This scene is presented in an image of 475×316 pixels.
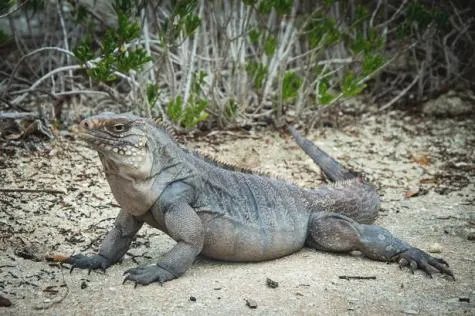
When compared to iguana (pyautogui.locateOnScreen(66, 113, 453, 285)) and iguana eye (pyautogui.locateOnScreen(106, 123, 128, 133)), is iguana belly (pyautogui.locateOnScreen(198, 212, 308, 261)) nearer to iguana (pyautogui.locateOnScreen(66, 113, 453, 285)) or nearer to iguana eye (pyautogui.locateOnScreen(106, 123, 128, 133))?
iguana (pyautogui.locateOnScreen(66, 113, 453, 285))

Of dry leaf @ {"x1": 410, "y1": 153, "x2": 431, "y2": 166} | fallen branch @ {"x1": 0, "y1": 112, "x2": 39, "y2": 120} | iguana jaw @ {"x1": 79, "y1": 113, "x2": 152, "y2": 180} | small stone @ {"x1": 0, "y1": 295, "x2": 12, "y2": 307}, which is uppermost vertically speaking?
iguana jaw @ {"x1": 79, "y1": 113, "x2": 152, "y2": 180}

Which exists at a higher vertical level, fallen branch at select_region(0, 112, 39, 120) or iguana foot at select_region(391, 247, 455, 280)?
fallen branch at select_region(0, 112, 39, 120)

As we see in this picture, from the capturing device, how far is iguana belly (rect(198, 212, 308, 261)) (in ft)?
15.4

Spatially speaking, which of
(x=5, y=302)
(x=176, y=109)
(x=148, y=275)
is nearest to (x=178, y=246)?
(x=148, y=275)

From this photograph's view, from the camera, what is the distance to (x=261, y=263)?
4.91 meters

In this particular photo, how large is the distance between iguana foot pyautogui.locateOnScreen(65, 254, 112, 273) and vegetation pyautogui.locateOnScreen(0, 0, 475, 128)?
1933 millimetres

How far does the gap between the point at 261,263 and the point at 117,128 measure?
5.02ft

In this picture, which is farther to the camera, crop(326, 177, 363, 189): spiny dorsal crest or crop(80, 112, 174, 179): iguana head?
crop(326, 177, 363, 189): spiny dorsal crest

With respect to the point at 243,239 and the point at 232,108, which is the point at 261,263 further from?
the point at 232,108

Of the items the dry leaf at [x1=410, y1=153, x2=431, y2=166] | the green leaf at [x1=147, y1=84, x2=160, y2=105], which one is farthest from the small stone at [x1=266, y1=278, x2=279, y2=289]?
the dry leaf at [x1=410, y1=153, x2=431, y2=166]

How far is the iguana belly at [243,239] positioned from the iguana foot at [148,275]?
0.43 metres

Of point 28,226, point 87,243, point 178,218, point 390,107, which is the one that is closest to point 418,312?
point 178,218

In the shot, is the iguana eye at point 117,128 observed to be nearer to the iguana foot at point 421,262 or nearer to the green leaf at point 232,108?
the iguana foot at point 421,262

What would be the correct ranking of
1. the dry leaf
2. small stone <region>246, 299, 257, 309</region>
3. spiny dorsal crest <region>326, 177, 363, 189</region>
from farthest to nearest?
the dry leaf < spiny dorsal crest <region>326, 177, 363, 189</region> < small stone <region>246, 299, 257, 309</region>
